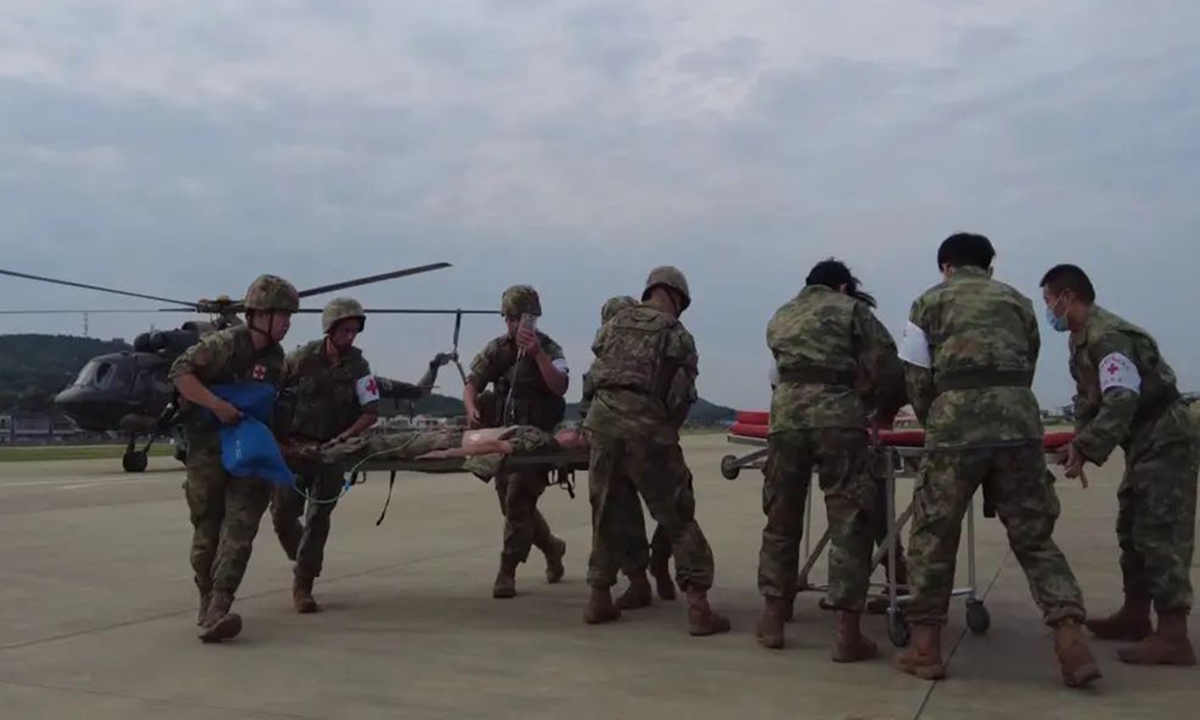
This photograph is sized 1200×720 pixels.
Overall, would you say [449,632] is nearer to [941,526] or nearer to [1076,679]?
[941,526]

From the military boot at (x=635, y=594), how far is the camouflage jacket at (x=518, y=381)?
1195 mm

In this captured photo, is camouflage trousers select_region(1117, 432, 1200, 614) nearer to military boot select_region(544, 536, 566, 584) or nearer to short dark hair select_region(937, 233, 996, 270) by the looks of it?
short dark hair select_region(937, 233, 996, 270)

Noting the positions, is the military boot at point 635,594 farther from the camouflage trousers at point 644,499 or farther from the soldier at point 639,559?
the camouflage trousers at point 644,499

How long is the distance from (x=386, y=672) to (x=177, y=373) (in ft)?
6.08

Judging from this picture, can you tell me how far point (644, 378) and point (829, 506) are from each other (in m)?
1.20

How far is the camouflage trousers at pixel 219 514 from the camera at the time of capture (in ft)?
18.0

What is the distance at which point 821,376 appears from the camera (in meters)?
5.19

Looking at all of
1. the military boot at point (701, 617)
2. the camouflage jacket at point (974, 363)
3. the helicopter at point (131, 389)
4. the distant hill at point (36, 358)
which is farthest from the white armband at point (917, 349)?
the distant hill at point (36, 358)

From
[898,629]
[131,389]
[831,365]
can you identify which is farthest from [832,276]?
[131,389]

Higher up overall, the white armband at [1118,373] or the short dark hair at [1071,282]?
the short dark hair at [1071,282]

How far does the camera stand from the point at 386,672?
16.1 feet

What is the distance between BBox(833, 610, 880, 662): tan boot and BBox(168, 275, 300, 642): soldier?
9.49 ft

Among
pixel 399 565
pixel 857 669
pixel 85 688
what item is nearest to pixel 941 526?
pixel 857 669

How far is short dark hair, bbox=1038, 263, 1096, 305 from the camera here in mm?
5180
